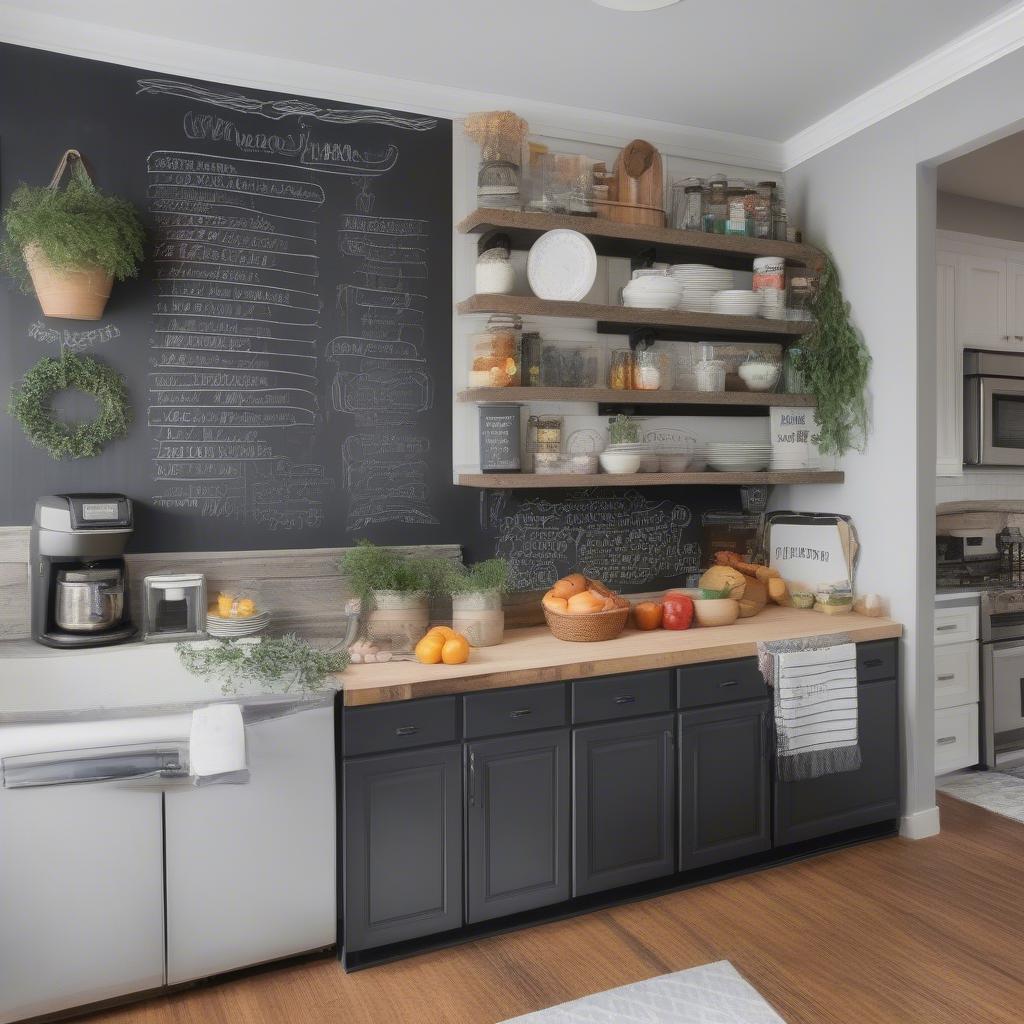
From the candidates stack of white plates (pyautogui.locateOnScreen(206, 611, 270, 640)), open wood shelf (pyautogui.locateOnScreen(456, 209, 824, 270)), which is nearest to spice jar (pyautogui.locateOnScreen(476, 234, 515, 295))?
open wood shelf (pyautogui.locateOnScreen(456, 209, 824, 270))

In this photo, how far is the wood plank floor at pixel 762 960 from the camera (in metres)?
2.30

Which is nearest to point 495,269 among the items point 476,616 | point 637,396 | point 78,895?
point 637,396

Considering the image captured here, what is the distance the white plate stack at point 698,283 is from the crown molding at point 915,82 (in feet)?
2.35

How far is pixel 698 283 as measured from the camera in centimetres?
353

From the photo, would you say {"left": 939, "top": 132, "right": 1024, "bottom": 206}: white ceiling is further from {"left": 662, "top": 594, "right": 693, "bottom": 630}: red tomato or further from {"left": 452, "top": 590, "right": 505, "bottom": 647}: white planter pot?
{"left": 452, "top": 590, "right": 505, "bottom": 647}: white planter pot

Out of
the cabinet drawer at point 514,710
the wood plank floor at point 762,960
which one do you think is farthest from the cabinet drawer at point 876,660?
the cabinet drawer at point 514,710

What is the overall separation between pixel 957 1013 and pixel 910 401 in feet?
6.65

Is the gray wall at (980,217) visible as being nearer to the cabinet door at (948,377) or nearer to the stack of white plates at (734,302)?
the cabinet door at (948,377)

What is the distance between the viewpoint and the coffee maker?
2.57m

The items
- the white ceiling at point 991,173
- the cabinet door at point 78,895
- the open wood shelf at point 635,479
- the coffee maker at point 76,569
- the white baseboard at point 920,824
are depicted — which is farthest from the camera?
the white ceiling at point 991,173

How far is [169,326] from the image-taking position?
2.91 meters

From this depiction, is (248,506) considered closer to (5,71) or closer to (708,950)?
(5,71)

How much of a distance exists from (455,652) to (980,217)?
149 inches

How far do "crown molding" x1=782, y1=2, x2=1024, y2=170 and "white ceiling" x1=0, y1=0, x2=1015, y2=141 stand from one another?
45mm
